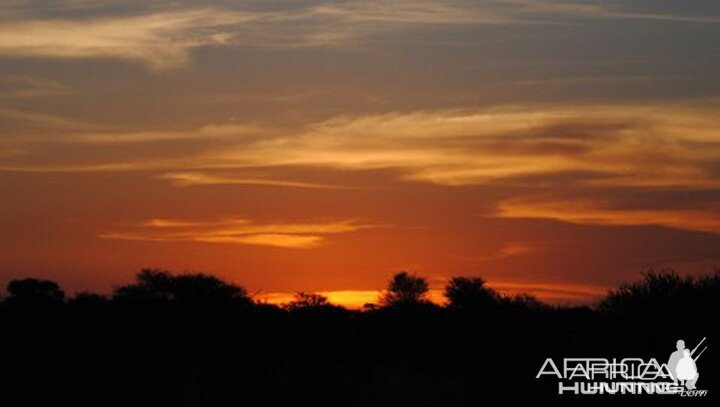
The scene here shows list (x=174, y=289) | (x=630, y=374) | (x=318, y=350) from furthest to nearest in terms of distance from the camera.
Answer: (x=174, y=289)
(x=318, y=350)
(x=630, y=374)

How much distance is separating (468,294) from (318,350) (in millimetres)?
26207

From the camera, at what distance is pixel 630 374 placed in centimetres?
3228

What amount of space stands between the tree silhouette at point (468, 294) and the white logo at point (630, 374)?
892 inches

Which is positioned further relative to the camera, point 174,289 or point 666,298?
point 174,289

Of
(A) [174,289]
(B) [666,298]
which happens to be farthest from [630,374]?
(A) [174,289]

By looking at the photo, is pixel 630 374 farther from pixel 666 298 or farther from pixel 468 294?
pixel 468 294

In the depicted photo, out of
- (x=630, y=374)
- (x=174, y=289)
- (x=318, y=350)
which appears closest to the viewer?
(x=630, y=374)

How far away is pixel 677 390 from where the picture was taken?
101ft

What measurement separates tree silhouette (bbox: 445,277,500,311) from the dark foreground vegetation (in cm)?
918

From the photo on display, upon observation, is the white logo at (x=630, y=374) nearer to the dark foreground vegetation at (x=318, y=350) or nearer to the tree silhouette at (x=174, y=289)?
the dark foreground vegetation at (x=318, y=350)

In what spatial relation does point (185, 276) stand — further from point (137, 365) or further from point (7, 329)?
point (137, 365)

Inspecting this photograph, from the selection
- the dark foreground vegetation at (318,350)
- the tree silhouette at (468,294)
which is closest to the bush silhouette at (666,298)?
the dark foreground vegetation at (318,350)

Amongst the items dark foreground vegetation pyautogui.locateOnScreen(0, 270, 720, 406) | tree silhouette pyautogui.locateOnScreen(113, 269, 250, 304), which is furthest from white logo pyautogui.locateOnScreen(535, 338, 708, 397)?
tree silhouette pyautogui.locateOnScreen(113, 269, 250, 304)

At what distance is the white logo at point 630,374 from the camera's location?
102ft
